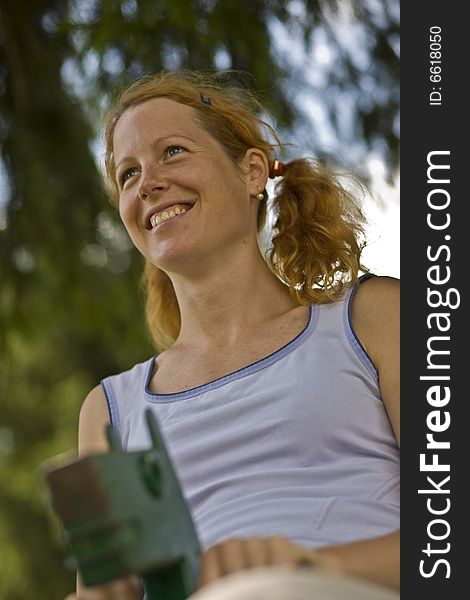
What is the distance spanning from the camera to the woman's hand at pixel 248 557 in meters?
1.13

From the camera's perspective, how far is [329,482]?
1.50m

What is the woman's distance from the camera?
4.83 feet

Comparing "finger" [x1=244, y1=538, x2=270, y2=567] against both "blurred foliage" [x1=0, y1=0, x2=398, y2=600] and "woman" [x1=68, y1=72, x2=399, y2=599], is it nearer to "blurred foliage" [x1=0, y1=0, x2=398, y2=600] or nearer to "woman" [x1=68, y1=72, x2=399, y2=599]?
"woman" [x1=68, y1=72, x2=399, y2=599]

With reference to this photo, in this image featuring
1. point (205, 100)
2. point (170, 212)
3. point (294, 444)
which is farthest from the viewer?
point (205, 100)

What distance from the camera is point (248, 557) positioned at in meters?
1.14

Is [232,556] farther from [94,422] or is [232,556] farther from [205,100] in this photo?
A: [205,100]

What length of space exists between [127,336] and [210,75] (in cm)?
157

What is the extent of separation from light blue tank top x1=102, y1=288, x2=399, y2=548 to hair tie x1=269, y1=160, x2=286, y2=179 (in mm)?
377

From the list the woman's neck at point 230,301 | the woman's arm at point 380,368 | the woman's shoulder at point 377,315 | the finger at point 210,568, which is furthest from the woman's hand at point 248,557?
the woman's neck at point 230,301

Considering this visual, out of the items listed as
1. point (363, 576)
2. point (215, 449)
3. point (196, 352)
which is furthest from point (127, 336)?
point (363, 576)

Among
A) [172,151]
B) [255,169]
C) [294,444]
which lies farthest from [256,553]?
[255,169]

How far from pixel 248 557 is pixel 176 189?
0.84m

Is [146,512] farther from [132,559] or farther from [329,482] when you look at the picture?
[329,482]

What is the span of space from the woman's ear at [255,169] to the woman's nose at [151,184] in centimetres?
21
